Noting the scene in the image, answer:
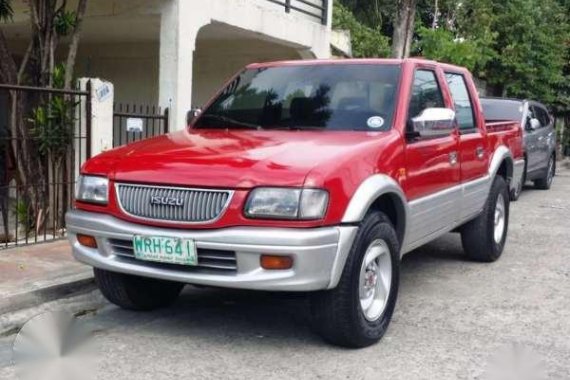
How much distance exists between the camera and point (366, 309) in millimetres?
4391

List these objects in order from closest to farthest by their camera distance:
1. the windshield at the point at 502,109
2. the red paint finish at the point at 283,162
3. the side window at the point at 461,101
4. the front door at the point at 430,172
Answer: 1. the red paint finish at the point at 283,162
2. the front door at the point at 430,172
3. the side window at the point at 461,101
4. the windshield at the point at 502,109

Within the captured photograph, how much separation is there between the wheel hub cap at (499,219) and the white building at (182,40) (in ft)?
13.9

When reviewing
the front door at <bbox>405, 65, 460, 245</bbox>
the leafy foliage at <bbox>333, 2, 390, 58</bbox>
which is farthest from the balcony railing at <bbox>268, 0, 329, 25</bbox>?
the front door at <bbox>405, 65, 460, 245</bbox>

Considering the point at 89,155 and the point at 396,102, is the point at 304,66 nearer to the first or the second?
the point at 396,102

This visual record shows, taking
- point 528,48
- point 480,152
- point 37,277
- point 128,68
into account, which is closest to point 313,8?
point 128,68

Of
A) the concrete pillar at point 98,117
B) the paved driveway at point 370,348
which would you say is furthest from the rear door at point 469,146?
the concrete pillar at point 98,117

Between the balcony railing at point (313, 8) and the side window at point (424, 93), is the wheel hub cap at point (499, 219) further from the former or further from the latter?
the balcony railing at point (313, 8)

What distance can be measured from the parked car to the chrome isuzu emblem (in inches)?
339

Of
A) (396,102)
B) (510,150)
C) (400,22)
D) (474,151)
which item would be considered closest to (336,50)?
(400,22)

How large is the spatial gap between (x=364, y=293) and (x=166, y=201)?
134 cm

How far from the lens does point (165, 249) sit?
13.4ft

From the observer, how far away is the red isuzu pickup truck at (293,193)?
392 centimetres

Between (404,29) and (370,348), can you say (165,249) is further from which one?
(404,29)

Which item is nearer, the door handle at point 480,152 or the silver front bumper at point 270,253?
the silver front bumper at point 270,253
